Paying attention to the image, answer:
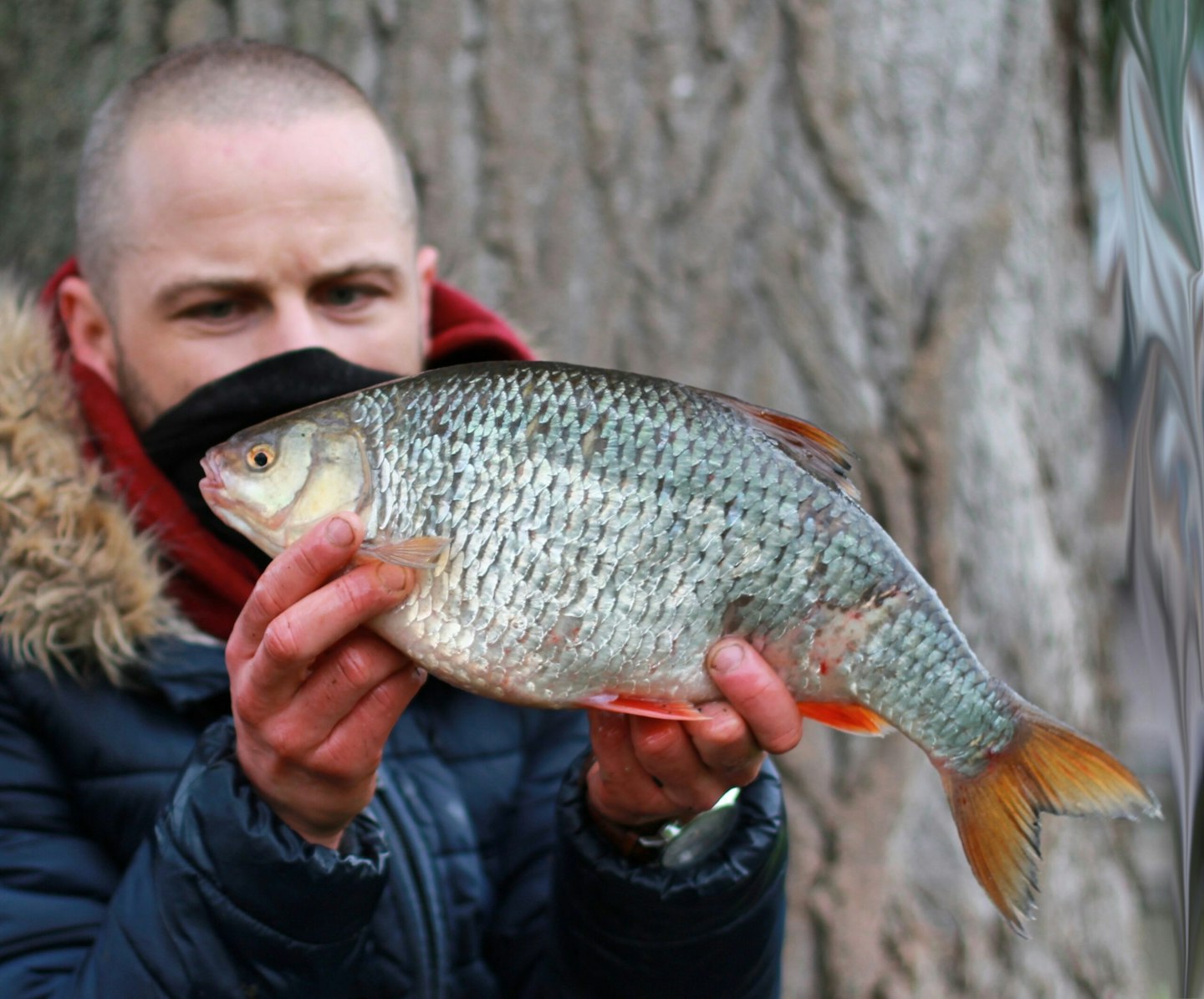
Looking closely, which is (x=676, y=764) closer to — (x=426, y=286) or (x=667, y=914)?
(x=667, y=914)

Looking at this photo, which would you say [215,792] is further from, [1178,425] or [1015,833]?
[1178,425]

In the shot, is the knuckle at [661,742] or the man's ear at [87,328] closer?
the knuckle at [661,742]

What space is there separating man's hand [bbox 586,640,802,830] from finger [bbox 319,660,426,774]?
244 millimetres

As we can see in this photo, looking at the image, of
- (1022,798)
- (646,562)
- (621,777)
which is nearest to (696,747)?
(621,777)

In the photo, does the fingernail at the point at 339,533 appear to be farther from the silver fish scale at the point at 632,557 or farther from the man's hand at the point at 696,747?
the man's hand at the point at 696,747

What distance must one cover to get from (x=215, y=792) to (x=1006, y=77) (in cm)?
232

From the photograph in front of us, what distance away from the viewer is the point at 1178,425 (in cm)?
273

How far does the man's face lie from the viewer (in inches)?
70.2

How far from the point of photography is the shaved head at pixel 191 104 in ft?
6.08

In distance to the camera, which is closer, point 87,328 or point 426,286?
point 87,328

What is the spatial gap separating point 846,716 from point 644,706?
0.25 m

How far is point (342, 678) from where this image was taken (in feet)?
4.16

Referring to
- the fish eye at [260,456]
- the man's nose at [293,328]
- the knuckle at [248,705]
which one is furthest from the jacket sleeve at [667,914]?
the man's nose at [293,328]

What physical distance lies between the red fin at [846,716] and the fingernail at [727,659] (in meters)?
0.14
